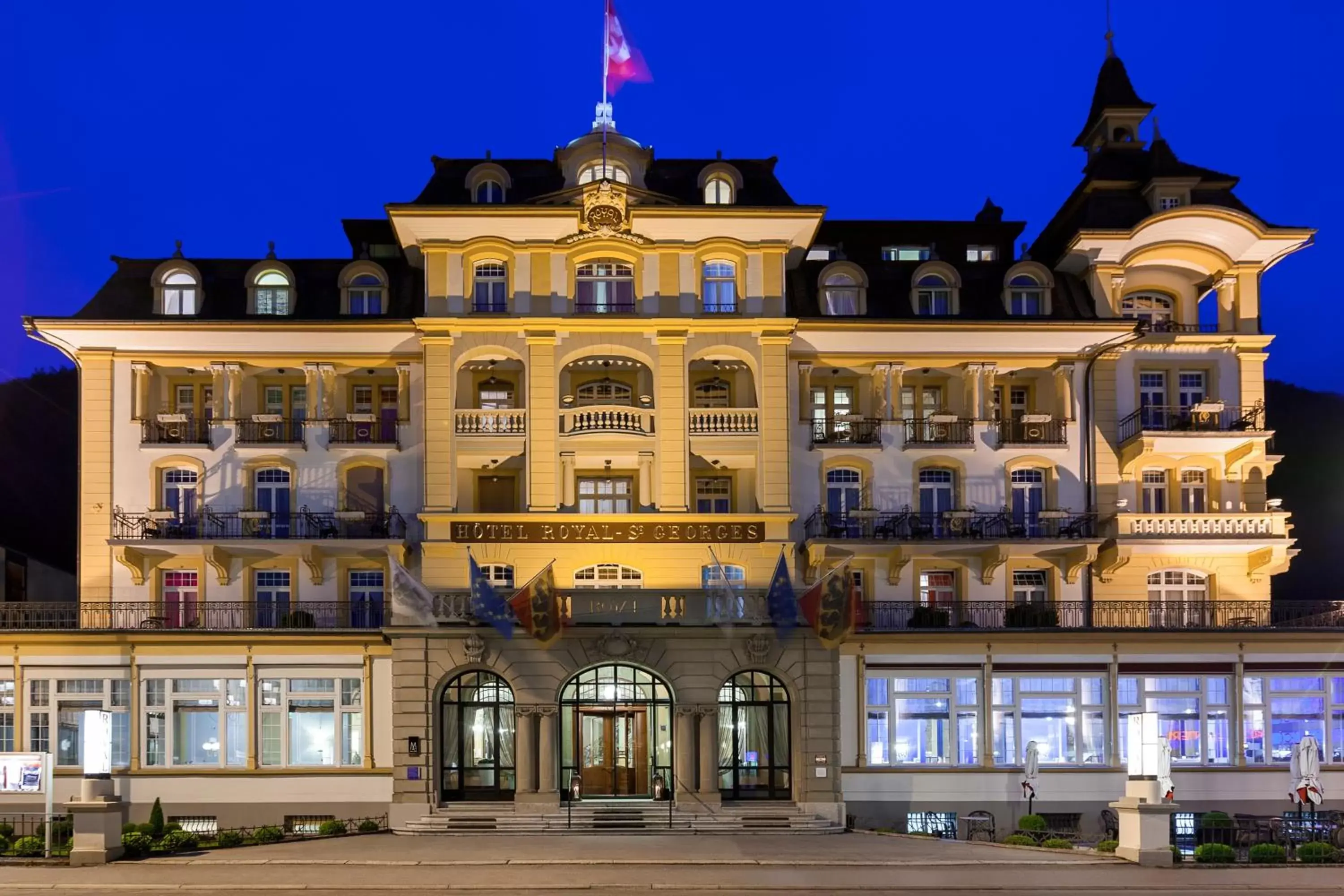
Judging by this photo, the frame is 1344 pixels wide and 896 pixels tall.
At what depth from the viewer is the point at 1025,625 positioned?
43.5 metres

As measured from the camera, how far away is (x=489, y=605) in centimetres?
3844

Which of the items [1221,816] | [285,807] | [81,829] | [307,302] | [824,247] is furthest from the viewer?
[824,247]

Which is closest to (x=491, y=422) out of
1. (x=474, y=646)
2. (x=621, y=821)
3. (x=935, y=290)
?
(x=474, y=646)

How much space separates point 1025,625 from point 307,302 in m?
24.9

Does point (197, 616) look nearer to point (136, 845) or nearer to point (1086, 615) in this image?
point (136, 845)

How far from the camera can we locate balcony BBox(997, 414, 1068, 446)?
45.0 meters

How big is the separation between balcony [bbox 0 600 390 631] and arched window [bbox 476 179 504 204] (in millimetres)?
13188

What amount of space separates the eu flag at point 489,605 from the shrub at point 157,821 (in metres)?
10.6

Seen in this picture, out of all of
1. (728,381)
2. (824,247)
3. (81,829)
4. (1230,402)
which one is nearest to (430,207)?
(728,381)

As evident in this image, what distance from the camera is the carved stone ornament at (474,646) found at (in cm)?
4100

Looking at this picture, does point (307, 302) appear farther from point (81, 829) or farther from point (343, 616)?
point (81, 829)

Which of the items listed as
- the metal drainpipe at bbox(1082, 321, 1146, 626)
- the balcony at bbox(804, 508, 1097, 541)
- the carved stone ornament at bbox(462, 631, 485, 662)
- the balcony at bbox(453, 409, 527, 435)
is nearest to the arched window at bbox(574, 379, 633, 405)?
the balcony at bbox(453, 409, 527, 435)

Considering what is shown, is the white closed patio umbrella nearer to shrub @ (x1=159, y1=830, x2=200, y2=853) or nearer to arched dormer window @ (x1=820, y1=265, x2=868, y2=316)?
arched dormer window @ (x1=820, y1=265, x2=868, y2=316)

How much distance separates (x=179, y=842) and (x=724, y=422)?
19453 millimetres
